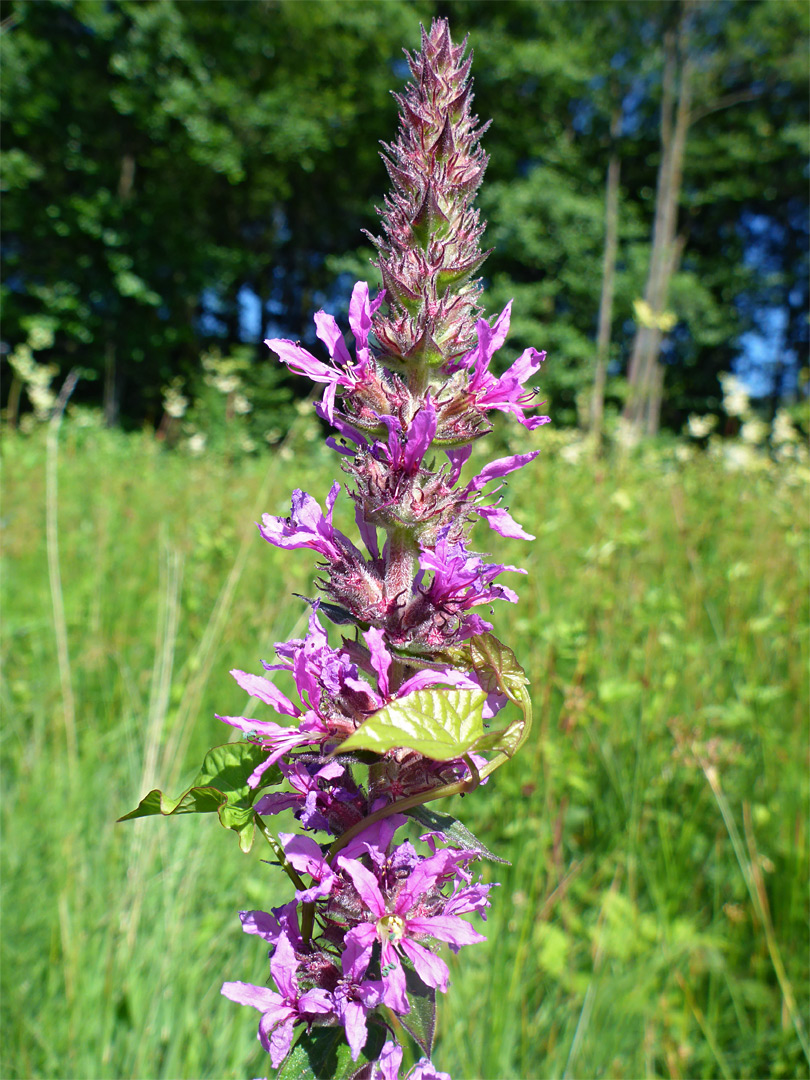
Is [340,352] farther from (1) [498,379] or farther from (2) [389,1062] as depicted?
(2) [389,1062]

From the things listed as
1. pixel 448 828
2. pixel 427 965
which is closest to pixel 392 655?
pixel 448 828

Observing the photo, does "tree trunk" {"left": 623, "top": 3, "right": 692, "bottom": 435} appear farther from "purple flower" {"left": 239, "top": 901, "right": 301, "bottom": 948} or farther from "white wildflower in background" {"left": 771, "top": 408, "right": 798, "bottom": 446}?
"purple flower" {"left": 239, "top": 901, "right": 301, "bottom": 948}

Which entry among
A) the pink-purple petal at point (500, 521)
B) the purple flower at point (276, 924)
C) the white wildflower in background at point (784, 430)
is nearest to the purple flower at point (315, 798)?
the purple flower at point (276, 924)

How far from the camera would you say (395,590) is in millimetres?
817

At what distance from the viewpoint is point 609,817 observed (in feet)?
7.78

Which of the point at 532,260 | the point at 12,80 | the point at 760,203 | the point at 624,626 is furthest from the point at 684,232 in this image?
the point at 624,626

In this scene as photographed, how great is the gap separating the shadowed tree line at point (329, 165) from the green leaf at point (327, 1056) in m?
14.2

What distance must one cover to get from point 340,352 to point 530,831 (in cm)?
196

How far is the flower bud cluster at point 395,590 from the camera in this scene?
2.39 ft

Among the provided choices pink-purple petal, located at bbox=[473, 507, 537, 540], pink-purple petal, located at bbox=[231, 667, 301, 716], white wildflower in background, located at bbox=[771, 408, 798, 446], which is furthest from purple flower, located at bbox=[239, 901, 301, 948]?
white wildflower in background, located at bbox=[771, 408, 798, 446]

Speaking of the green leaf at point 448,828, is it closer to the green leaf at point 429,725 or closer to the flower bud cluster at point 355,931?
the flower bud cluster at point 355,931

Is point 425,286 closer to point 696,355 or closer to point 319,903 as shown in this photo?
point 319,903

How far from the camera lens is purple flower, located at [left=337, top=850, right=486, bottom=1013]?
0.68 metres

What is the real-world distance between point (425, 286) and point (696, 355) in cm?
2619
